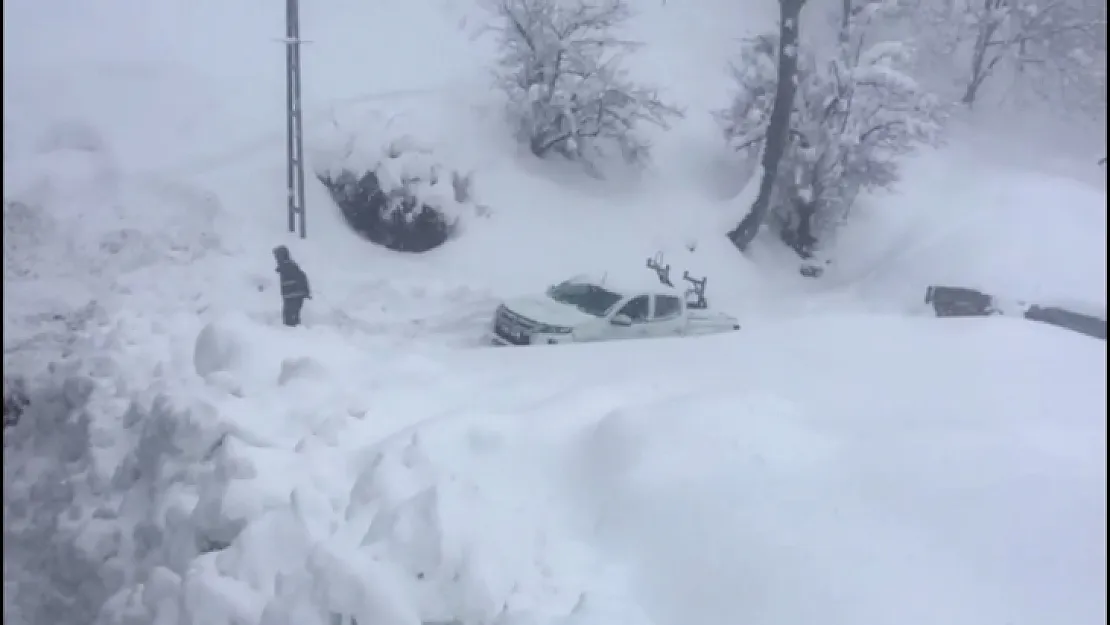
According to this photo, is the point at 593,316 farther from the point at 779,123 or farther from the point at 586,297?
the point at 779,123

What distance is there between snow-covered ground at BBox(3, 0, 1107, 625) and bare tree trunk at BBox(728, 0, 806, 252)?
2.25m

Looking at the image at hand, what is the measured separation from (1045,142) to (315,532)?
1167 cm

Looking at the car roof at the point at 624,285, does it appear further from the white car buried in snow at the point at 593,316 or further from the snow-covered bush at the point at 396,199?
the snow-covered bush at the point at 396,199

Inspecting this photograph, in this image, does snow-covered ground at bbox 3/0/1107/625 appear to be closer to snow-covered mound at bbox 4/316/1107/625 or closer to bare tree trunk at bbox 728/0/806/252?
snow-covered mound at bbox 4/316/1107/625

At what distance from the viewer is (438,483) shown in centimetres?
552

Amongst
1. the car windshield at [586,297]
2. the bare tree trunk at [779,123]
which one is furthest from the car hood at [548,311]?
the bare tree trunk at [779,123]

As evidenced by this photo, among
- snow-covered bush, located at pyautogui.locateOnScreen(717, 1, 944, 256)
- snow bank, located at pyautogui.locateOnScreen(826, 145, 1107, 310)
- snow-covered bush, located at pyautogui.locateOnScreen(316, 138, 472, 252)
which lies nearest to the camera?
snow bank, located at pyautogui.locateOnScreen(826, 145, 1107, 310)

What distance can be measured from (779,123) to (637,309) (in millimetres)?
7914

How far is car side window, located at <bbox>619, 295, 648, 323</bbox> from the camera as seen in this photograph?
1172 cm

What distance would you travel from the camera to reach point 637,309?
465 inches

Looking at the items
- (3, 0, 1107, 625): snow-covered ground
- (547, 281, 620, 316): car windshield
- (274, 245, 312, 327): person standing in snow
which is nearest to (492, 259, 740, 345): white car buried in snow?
(547, 281, 620, 316): car windshield

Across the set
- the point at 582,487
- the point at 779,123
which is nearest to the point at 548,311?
the point at 582,487

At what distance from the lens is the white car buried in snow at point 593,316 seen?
36.7ft

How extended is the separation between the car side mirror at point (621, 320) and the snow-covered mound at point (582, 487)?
293cm
